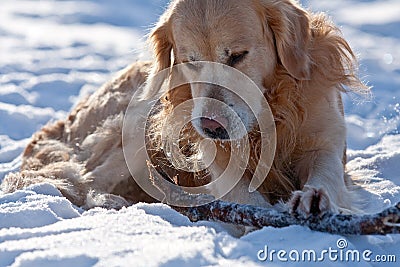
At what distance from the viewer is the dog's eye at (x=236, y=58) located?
344 centimetres

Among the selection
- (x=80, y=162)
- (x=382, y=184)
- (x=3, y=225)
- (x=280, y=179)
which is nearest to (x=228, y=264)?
(x=3, y=225)

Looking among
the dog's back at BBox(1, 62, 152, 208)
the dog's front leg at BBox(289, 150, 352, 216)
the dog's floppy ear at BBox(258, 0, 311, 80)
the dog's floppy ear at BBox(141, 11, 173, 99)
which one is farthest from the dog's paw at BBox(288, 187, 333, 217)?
the dog's back at BBox(1, 62, 152, 208)

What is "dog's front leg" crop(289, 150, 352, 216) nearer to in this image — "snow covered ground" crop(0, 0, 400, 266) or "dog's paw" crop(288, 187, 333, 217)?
"dog's paw" crop(288, 187, 333, 217)

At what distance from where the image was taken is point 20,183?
4148 millimetres

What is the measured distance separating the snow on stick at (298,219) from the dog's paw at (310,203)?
32 millimetres

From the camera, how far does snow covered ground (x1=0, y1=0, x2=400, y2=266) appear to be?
7.40 ft

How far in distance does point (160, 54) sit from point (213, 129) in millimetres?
923

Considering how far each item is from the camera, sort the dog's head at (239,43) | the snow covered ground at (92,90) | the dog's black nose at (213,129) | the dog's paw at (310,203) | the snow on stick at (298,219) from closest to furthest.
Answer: the snow covered ground at (92,90)
the snow on stick at (298,219)
the dog's paw at (310,203)
the dog's black nose at (213,129)
the dog's head at (239,43)

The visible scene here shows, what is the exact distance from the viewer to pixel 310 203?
265 centimetres

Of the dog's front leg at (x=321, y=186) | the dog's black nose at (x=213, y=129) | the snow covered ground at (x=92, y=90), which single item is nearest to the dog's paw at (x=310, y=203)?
the dog's front leg at (x=321, y=186)

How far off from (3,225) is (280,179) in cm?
140

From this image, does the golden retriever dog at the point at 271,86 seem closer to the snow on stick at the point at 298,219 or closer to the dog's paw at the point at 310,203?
the dog's paw at the point at 310,203

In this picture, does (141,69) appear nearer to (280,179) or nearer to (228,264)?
(280,179)

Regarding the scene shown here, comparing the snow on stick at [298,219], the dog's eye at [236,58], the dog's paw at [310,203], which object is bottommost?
the snow on stick at [298,219]
